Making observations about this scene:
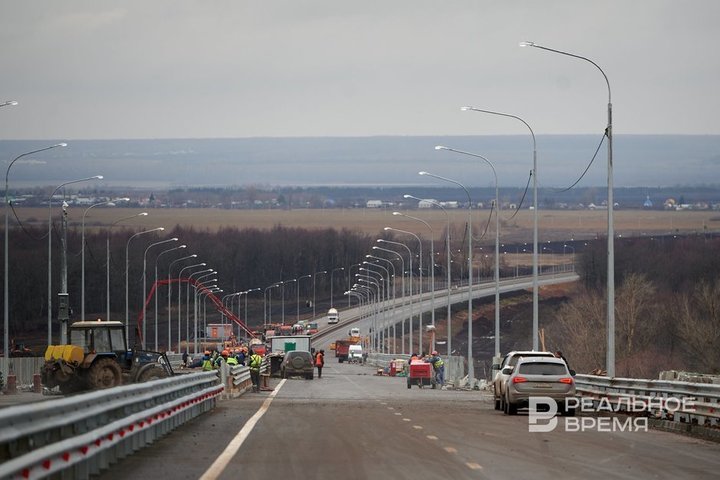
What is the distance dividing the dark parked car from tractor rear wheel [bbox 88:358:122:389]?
33781 millimetres

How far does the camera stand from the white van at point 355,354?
145 m

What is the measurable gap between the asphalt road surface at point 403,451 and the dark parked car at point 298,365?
151ft

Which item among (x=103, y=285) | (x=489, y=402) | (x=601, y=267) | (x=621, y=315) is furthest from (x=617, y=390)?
(x=601, y=267)

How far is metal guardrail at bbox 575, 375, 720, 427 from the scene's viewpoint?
28641 mm

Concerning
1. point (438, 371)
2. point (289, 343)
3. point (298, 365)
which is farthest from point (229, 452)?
point (289, 343)

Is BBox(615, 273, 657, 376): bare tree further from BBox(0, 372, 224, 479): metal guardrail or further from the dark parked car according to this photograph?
BBox(0, 372, 224, 479): metal guardrail

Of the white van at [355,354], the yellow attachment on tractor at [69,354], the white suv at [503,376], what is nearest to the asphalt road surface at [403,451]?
the white suv at [503,376]

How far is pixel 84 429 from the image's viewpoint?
58.2 feet

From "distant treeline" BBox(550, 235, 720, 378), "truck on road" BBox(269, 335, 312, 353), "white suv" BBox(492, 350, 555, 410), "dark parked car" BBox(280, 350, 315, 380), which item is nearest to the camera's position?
"white suv" BBox(492, 350, 555, 410)

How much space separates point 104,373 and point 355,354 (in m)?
102

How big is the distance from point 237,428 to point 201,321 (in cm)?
14425

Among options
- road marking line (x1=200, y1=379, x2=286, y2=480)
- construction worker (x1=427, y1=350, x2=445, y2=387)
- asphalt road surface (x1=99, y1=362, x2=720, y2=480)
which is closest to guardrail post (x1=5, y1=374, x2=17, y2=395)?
construction worker (x1=427, y1=350, x2=445, y2=387)

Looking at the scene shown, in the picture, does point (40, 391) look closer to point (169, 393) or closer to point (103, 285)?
point (169, 393)

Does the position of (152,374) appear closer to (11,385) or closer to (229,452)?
(11,385)
